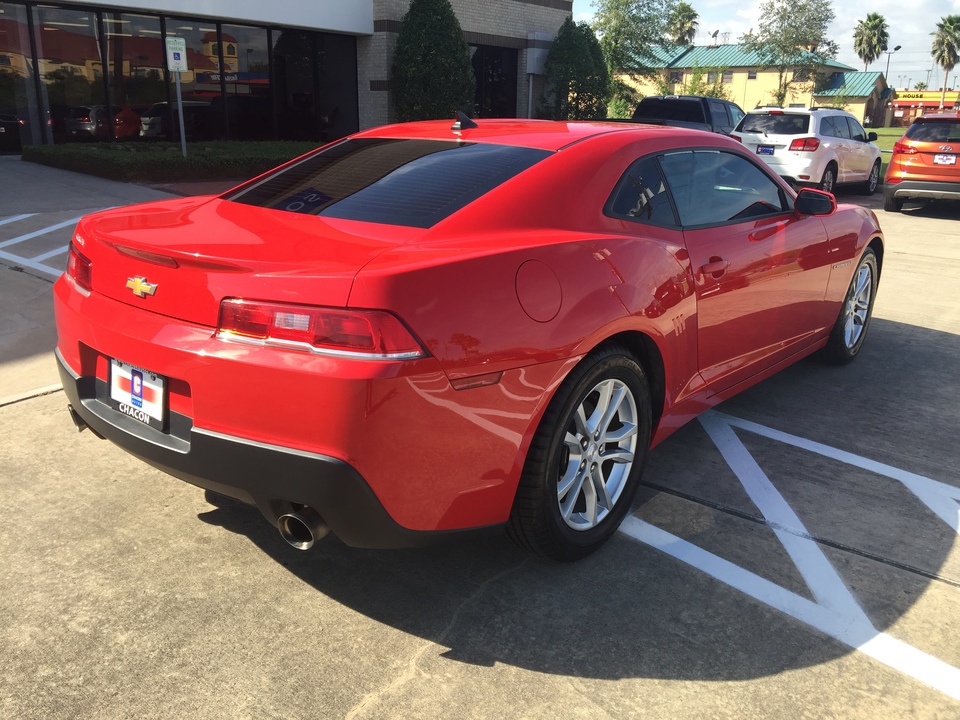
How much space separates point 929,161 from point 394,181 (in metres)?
12.6

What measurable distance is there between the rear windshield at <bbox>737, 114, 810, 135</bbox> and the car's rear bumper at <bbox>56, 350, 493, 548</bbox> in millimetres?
14022

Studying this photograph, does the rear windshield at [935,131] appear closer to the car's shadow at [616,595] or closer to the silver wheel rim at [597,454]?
the car's shadow at [616,595]

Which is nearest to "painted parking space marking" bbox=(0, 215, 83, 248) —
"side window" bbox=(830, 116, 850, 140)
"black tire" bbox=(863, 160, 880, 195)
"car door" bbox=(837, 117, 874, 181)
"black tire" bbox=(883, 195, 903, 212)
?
"black tire" bbox=(883, 195, 903, 212)

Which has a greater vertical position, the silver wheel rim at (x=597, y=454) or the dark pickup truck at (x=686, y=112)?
the dark pickup truck at (x=686, y=112)

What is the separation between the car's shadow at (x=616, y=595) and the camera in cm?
260

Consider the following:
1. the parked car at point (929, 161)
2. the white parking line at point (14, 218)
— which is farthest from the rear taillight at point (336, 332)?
the parked car at point (929, 161)

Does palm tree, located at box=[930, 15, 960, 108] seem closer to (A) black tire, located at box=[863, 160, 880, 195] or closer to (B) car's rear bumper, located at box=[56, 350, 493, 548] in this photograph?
(A) black tire, located at box=[863, 160, 880, 195]

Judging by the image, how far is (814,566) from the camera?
3127mm

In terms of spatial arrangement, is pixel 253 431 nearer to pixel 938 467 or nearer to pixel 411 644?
pixel 411 644

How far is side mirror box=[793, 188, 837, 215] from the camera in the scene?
14.4ft

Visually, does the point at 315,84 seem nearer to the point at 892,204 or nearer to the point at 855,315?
the point at 892,204

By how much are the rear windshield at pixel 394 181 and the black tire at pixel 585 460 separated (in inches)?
29.5

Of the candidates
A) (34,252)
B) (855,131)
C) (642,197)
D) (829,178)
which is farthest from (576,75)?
(642,197)

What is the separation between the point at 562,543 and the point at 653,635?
435mm
